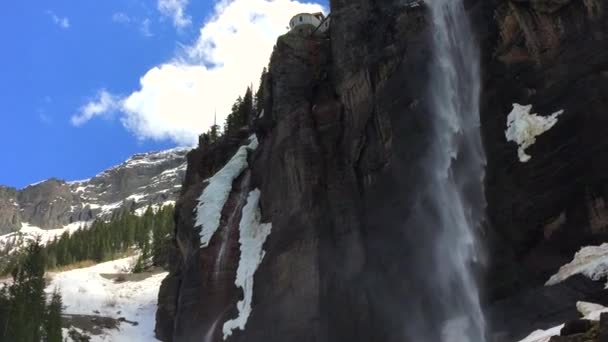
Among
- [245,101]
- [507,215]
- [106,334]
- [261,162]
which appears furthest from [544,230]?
[245,101]

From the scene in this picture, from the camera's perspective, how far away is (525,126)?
31750 mm

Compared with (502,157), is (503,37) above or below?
above

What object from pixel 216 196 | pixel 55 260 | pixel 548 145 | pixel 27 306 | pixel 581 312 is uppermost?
pixel 55 260

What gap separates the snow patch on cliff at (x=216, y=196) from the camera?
47.8 m

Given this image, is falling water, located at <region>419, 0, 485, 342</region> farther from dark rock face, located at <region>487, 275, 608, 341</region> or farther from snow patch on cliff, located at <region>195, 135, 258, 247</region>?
snow patch on cliff, located at <region>195, 135, 258, 247</region>

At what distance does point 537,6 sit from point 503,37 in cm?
244

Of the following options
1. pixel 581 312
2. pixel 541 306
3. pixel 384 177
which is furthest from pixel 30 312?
pixel 581 312

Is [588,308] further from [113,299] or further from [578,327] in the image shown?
[113,299]

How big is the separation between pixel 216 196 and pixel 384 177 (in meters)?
17.2

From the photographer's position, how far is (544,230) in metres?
29.2

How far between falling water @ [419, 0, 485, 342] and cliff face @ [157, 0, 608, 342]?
0.72 m

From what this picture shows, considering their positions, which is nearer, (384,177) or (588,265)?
(588,265)

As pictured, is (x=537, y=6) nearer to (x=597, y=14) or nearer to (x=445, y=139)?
(x=597, y=14)

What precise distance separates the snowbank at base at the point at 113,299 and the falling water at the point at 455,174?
3209 centimetres
